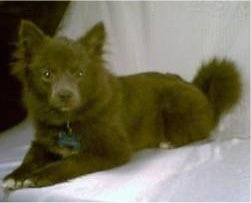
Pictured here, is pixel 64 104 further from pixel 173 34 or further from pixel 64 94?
pixel 173 34

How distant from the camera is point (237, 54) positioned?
6.15ft

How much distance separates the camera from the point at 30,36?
5.02ft

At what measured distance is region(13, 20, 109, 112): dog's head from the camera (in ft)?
4.91

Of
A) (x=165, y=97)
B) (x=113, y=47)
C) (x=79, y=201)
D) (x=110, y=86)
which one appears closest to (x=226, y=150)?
(x=165, y=97)

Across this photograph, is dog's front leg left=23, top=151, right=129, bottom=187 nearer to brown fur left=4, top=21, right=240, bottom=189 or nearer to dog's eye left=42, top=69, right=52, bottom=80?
brown fur left=4, top=21, right=240, bottom=189

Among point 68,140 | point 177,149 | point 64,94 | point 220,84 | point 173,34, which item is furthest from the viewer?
point 173,34

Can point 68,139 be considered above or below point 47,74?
below

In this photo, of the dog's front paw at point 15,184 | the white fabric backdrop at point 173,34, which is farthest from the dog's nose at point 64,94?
the white fabric backdrop at point 173,34

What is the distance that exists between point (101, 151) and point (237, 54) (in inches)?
24.1

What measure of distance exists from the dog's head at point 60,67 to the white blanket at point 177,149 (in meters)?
0.21

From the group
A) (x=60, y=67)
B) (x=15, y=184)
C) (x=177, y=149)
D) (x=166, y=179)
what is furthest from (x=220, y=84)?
(x=15, y=184)

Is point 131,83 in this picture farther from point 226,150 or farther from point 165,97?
point 226,150

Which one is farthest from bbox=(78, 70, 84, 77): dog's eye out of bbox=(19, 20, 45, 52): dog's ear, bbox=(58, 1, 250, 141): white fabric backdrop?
bbox=(58, 1, 250, 141): white fabric backdrop

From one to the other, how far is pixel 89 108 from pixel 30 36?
0.25m
